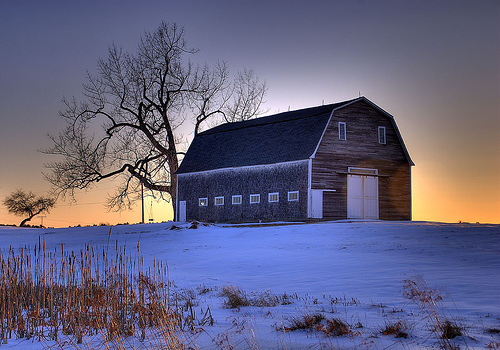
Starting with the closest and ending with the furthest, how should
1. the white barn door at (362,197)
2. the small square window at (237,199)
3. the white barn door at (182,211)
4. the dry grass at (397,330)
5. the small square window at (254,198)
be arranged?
1. the dry grass at (397,330)
2. the white barn door at (362,197)
3. the small square window at (254,198)
4. the small square window at (237,199)
5. the white barn door at (182,211)

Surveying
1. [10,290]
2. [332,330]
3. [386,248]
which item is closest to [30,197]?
[386,248]

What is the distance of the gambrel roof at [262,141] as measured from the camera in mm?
32188

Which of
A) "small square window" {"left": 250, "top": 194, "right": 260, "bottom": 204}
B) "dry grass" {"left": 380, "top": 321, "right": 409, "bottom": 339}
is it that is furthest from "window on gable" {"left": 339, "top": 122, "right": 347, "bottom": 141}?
"dry grass" {"left": 380, "top": 321, "right": 409, "bottom": 339}

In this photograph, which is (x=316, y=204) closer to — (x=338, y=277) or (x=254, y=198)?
(x=254, y=198)

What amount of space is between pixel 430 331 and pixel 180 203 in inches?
1347

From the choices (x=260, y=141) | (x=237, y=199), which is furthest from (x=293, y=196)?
(x=260, y=141)

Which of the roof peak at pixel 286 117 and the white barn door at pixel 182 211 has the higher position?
the roof peak at pixel 286 117

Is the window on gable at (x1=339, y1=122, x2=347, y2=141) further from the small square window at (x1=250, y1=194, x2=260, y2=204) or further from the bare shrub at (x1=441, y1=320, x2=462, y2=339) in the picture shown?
the bare shrub at (x1=441, y1=320, x2=462, y2=339)

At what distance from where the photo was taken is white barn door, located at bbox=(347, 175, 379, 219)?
32094 mm

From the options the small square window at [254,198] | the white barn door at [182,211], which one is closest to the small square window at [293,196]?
the small square window at [254,198]

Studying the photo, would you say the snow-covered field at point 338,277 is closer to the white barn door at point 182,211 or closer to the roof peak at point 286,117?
the roof peak at point 286,117

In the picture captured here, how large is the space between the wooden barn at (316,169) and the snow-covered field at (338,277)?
6136 millimetres

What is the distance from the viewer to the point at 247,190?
3500 cm

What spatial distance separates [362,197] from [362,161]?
6.83 ft
